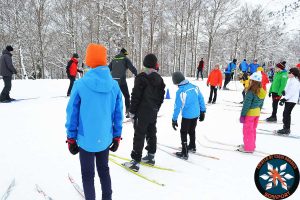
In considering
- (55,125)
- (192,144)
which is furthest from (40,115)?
(192,144)

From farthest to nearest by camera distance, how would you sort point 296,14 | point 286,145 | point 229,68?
point 229,68, point 296,14, point 286,145

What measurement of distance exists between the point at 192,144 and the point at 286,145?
106 inches

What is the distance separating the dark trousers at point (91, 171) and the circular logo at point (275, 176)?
1.90 meters

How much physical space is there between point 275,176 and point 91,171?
232 cm

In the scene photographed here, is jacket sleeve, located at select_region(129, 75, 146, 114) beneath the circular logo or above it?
above

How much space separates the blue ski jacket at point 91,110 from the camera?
9.47 ft

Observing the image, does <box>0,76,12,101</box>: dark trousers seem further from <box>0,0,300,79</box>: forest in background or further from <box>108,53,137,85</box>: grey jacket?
<box>0,0,300,79</box>: forest in background

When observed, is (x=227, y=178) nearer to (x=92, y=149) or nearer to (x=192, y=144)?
(x=192, y=144)

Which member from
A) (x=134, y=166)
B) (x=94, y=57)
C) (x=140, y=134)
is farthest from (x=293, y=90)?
(x=94, y=57)

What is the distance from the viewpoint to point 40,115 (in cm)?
835

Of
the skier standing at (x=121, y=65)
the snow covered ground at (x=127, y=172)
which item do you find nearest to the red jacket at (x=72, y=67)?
the snow covered ground at (x=127, y=172)

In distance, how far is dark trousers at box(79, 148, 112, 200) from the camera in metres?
3.04

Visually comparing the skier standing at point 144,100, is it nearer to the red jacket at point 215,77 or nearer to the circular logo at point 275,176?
the circular logo at point 275,176

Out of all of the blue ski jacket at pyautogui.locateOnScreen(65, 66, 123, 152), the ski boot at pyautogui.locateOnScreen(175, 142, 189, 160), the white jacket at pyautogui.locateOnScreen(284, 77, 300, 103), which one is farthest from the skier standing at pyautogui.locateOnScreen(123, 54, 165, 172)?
the white jacket at pyautogui.locateOnScreen(284, 77, 300, 103)
